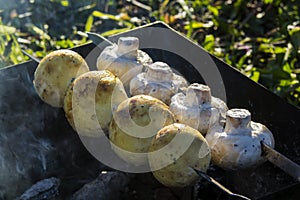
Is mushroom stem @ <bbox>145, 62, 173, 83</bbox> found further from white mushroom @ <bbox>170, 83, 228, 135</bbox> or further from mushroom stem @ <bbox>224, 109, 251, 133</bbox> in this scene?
mushroom stem @ <bbox>224, 109, 251, 133</bbox>

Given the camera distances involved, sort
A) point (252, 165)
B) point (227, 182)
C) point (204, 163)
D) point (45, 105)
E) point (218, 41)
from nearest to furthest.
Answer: point (204, 163), point (252, 165), point (227, 182), point (45, 105), point (218, 41)

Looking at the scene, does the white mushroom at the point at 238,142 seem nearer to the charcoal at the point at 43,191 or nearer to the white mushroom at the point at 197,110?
the white mushroom at the point at 197,110

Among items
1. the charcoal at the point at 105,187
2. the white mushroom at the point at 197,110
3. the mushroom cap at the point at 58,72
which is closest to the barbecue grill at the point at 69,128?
the charcoal at the point at 105,187

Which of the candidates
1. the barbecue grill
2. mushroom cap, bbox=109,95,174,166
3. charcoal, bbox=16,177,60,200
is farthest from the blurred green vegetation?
mushroom cap, bbox=109,95,174,166

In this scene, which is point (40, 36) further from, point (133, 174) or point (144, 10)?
point (133, 174)

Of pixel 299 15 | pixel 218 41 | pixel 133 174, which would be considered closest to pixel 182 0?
pixel 218 41

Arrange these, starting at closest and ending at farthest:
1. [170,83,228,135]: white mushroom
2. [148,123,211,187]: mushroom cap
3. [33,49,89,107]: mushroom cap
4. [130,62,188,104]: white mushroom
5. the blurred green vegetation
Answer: [148,123,211,187]: mushroom cap → [170,83,228,135]: white mushroom → [130,62,188,104]: white mushroom → [33,49,89,107]: mushroom cap → the blurred green vegetation
